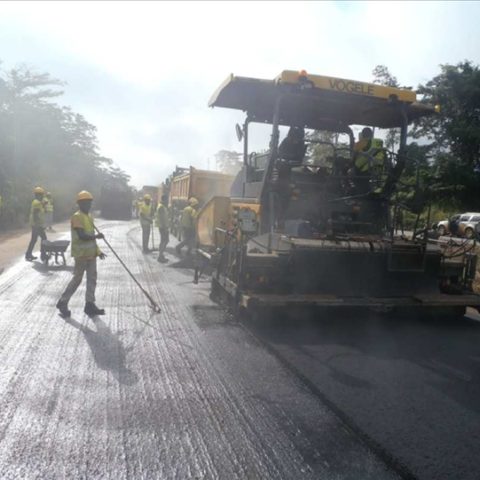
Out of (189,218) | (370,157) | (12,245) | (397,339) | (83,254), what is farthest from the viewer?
(12,245)

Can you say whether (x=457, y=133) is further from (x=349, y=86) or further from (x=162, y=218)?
(x=349, y=86)

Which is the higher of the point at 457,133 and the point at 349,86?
the point at 457,133

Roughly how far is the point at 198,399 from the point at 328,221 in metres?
3.48

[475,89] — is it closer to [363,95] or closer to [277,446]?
[363,95]

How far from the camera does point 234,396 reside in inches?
167

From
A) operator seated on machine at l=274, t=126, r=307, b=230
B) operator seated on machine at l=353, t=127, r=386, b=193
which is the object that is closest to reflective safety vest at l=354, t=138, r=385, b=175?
operator seated on machine at l=353, t=127, r=386, b=193

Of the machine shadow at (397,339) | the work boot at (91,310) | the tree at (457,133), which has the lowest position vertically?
the work boot at (91,310)

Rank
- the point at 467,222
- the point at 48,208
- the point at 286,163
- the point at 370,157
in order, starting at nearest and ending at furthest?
the point at 286,163
the point at 370,157
the point at 48,208
the point at 467,222

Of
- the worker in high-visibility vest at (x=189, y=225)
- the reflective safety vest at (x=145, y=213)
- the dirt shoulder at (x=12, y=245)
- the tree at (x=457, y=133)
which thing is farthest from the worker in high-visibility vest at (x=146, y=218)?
the tree at (x=457, y=133)

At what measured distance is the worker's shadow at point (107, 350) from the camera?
4.67 metres

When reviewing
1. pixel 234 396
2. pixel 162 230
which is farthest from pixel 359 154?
pixel 162 230

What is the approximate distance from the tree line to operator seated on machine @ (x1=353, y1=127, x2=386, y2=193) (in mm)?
18196

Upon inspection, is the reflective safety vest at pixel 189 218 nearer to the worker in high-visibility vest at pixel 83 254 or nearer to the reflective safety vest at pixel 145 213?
the reflective safety vest at pixel 145 213

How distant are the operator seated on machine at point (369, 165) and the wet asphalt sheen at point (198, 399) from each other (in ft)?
6.53
